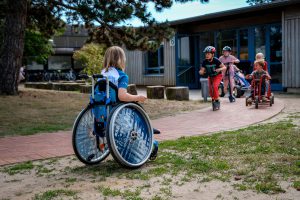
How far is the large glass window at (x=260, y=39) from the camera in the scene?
18.4 meters

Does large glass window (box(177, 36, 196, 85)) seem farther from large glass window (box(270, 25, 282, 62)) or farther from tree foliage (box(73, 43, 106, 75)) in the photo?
large glass window (box(270, 25, 282, 62))

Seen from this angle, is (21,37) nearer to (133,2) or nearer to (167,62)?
(133,2)

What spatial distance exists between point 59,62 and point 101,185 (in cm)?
4079

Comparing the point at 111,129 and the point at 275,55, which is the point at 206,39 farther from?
the point at 111,129

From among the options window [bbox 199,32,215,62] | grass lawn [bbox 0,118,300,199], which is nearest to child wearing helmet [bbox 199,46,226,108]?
grass lawn [bbox 0,118,300,199]

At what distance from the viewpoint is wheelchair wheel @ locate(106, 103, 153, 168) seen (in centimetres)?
451

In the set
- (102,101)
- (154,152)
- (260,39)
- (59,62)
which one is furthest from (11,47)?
(59,62)

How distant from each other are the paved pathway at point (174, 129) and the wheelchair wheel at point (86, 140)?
2.93 ft

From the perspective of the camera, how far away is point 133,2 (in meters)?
12.6

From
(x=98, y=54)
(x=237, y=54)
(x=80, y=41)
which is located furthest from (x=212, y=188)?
(x=80, y=41)

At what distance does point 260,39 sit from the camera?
61.2ft

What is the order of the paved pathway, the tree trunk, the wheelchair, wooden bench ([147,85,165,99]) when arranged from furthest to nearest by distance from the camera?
wooden bench ([147,85,165,99]) → the tree trunk → the paved pathway → the wheelchair

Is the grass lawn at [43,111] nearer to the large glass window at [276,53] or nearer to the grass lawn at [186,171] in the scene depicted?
the grass lawn at [186,171]

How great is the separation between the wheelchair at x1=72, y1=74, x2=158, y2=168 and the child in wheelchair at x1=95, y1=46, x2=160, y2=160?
0.19 ft
